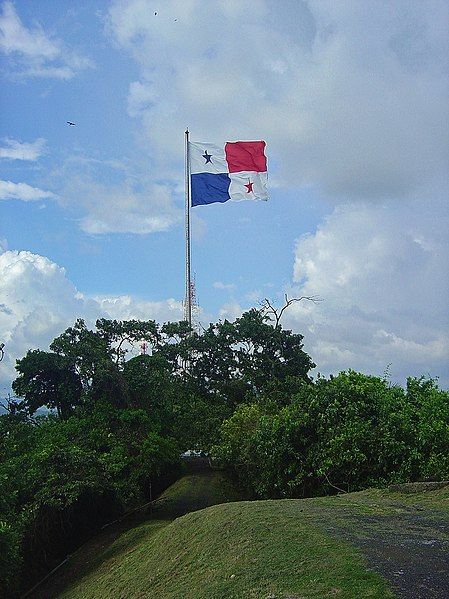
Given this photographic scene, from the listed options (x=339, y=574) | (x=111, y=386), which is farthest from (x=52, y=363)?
(x=339, y=574)

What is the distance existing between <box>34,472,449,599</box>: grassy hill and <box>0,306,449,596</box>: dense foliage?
97.0 inches

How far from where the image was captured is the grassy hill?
7.59 meters

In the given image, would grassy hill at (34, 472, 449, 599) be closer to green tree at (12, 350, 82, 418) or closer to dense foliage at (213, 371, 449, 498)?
dense foliage at (213, 371, 449, 498)

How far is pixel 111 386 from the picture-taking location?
23.2m

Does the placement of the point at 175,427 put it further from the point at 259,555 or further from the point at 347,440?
the point at 259,555

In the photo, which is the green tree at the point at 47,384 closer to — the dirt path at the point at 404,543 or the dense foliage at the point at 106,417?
the dense foliage at the point at 106,417

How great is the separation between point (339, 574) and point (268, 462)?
11.2 metres

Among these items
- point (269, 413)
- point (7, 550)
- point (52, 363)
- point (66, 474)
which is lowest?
point (7, 550)

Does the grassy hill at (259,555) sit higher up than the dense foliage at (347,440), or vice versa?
the dense foliage at (347,440)

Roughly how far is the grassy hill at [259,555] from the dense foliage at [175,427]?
97.0 inches

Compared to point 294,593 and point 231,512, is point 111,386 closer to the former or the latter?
point 231,512

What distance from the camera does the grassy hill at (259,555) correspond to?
24.9 feet

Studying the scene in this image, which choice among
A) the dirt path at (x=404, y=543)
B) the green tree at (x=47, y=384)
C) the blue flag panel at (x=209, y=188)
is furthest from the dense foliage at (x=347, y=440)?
the blue flag panel at (x=209, y=188)

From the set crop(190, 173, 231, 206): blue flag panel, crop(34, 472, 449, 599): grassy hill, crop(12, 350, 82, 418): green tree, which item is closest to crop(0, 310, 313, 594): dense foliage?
crop(12, 350, 82, 418): green tree
